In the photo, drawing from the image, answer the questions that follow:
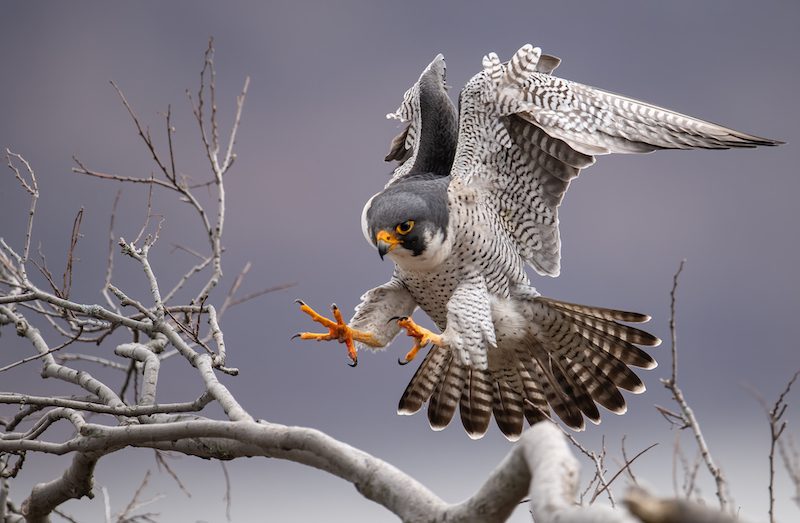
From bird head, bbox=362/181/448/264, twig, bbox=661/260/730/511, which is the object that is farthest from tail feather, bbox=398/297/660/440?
twig, bbox=661/260/730/511

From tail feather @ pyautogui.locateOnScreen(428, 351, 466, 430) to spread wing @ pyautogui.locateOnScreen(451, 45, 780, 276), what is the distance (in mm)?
639

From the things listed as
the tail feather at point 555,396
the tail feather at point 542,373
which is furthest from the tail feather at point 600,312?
the tail feather at point 555,396

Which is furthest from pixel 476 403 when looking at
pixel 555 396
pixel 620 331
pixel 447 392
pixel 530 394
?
pixel 620 331

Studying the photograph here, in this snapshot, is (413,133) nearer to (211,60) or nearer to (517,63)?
(517,63)

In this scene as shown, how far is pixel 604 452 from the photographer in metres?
2.96

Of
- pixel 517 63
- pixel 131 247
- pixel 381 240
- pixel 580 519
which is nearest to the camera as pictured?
pixel 580 519

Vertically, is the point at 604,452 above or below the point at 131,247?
below

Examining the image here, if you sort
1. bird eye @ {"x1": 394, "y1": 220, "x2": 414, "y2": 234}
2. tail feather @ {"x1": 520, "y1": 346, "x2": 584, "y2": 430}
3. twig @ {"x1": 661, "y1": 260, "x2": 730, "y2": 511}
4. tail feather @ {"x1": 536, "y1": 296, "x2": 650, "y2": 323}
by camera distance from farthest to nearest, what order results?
tail feather @ {"x1": 520, "y1": 346, "x2": 584, "y2": 430}, tail feather @ {"x1": 536, "y1": 296, "x2": 650, "y2": 323}, bird eye @ {"x1": 394, "y1": 220, "x2": 414, "y2": 234}, twig @ {"x1": 661, "y1": 260, "x2": 730, "y2": 511}

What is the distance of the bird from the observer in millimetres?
3432

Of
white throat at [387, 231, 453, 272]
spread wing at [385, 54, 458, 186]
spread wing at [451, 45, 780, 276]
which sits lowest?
white throat at [387, 231, 453, 272]

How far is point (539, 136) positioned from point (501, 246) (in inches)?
20.9

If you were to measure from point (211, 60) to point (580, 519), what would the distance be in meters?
2.59

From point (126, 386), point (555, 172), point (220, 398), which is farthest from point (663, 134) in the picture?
point (126, 386)

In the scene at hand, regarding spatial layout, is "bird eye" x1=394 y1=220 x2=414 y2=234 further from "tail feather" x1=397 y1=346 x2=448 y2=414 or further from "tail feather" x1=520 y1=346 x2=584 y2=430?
"tail feather" x1=520 y1=346 x2=584 y2=430
